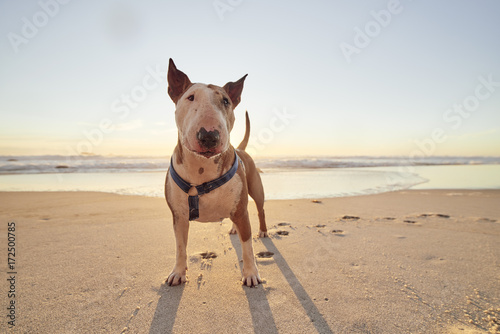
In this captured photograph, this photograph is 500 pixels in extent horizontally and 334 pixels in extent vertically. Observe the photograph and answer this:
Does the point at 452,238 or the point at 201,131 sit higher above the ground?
the point at 201,131

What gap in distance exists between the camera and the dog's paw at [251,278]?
2127 mm

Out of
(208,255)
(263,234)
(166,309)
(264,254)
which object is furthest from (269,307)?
(263,234)

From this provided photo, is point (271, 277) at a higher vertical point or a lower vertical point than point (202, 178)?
lower

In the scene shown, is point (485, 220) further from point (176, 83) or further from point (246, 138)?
point (176, 83)

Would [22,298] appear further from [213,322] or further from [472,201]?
[472,201]

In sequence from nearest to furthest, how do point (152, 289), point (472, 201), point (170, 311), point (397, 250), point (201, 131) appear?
1. point (201, 131)
2. point (170, 311)
3. point (152, 289)
4. point (397, 250)
5. point (472, 201)

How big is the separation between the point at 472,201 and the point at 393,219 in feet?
9.50

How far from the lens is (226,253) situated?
2885 millimetres

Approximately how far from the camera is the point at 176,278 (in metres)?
2.16

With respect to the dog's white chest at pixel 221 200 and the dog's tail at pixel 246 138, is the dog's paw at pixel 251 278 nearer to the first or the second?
the dog's white chest at pixel 221 200

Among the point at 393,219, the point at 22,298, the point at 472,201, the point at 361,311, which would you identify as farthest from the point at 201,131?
the point at 472,201

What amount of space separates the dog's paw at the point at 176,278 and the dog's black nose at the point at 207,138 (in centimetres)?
124

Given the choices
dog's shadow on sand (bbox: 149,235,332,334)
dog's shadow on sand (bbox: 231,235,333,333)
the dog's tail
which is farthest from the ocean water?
dog's shadow on sand (bbox: 149,235,332,334)

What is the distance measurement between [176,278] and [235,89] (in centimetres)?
173
